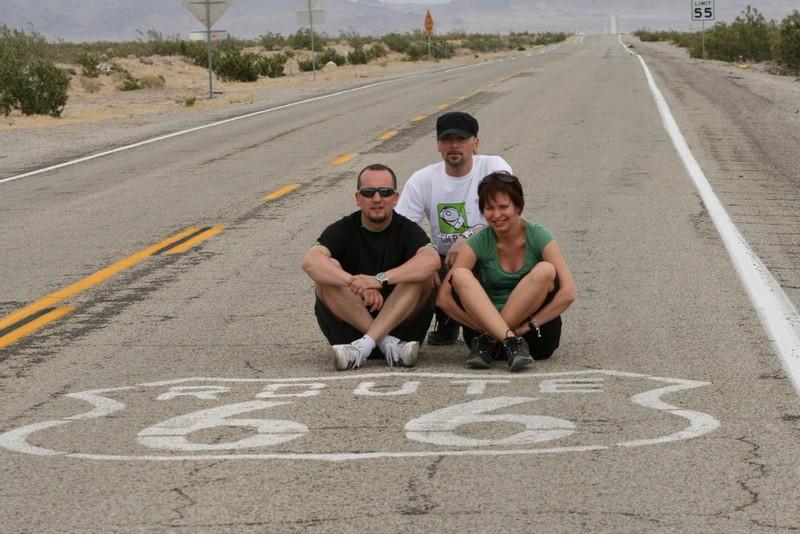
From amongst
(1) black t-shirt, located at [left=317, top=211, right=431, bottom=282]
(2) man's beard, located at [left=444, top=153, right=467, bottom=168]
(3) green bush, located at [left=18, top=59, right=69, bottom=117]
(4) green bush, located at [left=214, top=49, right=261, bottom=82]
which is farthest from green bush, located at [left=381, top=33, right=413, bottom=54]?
(1) black t-shirt, located at [left=317, top=211, right=431, bottom=282]

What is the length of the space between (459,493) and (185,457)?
125 cm

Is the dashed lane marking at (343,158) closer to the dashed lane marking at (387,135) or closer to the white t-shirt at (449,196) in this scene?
the dashed lane marking at (387,135)

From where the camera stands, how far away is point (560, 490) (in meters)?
5.25

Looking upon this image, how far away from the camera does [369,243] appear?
8.15 metres

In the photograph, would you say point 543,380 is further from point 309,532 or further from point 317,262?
point 309,532

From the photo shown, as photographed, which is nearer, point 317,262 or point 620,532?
point 620,532

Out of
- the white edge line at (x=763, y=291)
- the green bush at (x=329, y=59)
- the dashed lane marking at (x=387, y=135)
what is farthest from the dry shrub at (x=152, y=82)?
the white edge line at (x=763, y=291)

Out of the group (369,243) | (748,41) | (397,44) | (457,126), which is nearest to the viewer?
(369,243)

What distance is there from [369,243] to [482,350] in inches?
36.9

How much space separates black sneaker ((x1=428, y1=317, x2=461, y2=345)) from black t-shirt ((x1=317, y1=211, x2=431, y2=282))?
0.66 m

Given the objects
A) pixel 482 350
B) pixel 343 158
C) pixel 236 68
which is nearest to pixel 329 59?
pixel 236 68

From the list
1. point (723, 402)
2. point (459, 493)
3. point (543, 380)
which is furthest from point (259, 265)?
point (459, 493)

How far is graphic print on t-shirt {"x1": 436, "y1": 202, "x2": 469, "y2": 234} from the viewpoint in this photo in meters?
8.54

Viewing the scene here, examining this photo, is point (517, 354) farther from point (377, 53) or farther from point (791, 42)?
point (377, 53)
